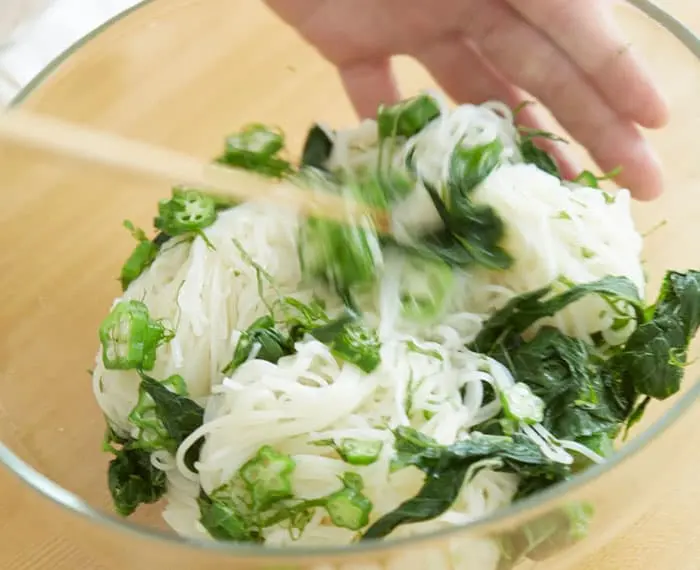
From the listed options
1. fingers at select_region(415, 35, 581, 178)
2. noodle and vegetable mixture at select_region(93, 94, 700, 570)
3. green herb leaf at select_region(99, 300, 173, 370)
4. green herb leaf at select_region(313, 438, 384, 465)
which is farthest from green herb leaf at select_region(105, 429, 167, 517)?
fingers at select_region(415, 35, 581, 178)

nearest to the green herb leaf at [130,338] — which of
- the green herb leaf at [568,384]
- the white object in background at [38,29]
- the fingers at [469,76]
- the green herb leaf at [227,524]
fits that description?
the green herb leaf at [227,524]

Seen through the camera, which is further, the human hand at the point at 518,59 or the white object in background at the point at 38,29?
the white object in background at the point at 38,29

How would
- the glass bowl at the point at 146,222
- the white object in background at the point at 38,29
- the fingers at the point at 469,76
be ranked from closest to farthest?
the glass bowl at the point at 146,222 → the fingers at the point at 469,76 → the white object in background at the point at 38,29

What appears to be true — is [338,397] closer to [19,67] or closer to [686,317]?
[686,317]

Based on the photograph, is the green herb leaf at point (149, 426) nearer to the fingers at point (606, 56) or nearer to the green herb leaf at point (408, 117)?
the green herb leaf at point (408, 117)

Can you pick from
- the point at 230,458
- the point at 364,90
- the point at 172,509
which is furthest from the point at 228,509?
the point at 364,90

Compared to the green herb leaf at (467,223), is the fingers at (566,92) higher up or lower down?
higher up

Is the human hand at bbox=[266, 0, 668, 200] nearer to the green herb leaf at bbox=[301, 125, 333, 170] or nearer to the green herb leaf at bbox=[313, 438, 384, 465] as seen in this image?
the green herb leaf at bbox=[301, 125, 333, 170]
